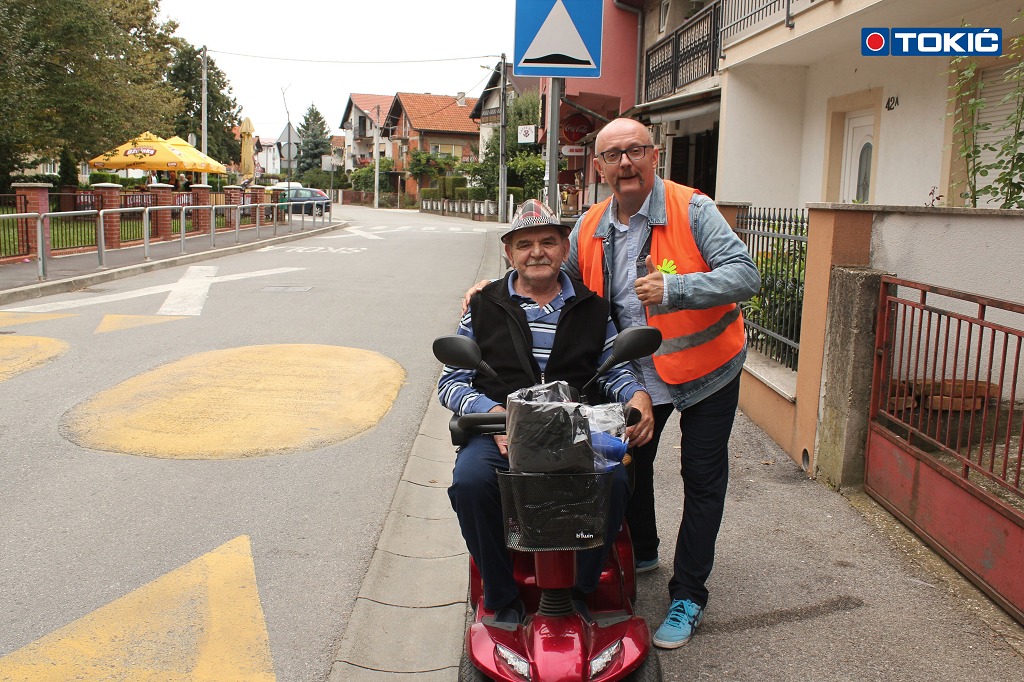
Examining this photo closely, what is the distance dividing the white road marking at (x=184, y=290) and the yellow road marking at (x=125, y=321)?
328 mm

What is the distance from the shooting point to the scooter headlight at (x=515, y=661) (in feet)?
8.22

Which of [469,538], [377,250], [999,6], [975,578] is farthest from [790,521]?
[377,250]

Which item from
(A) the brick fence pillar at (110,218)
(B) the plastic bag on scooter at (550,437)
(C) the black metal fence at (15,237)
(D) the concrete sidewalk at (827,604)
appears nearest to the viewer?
(B) the plastic bag on scooter at (550,437)

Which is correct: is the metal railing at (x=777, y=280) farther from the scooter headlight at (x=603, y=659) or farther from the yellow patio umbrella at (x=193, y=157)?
the yellow patio umbrella at (x=193, y=157)

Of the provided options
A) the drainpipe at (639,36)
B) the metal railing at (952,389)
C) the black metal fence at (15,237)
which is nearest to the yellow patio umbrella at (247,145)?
the drainpipe at (639,36)

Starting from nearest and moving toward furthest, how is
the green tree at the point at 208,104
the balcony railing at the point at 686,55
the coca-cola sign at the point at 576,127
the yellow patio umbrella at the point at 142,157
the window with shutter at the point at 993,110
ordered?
1. the window with shutter at the point at 993,110
2. the balcony railing at the point at 686,55
3. the coca-cola sign at the point at 576,127
4. the yellow patio umbrella at the point at 142,157
5. the green tree at the point at 208,104

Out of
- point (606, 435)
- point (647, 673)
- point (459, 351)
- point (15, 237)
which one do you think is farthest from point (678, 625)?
point (15, 237)

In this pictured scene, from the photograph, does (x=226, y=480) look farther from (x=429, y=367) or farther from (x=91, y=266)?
(x=91, y=266)

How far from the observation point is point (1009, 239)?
4242 mm

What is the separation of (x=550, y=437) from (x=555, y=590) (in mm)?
563

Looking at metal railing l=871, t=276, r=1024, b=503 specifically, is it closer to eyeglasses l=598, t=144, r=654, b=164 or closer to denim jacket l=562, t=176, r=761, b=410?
denim jacket l=562, t=176, r=761, b=410

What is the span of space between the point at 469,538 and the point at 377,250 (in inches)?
767

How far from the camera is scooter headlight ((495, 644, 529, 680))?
8.22 feet

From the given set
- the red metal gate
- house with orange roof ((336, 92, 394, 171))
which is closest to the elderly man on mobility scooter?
the red metal gate
